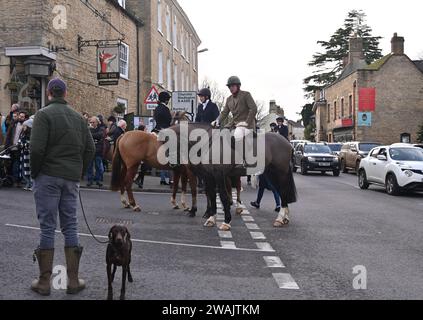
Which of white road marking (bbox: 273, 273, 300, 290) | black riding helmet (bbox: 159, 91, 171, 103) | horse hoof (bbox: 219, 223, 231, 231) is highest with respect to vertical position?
black riding helmet (bbox: 159, 91, 171, 103)

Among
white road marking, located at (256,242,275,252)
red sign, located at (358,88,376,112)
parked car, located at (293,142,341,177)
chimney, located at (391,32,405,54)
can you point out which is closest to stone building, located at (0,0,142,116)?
parked car, located at (293,142,341,177)

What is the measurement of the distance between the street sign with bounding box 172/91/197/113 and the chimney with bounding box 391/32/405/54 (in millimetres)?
31227

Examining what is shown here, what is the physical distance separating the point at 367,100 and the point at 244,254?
137 ft

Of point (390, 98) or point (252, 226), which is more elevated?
point (390, 98)

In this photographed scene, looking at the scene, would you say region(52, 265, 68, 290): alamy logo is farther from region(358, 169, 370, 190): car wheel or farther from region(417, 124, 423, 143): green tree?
region(417, 124, 423, 143): green tree

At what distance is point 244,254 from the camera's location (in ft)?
22.5

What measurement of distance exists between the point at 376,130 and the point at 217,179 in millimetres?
39865

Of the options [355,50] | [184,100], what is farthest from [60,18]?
[355,50]

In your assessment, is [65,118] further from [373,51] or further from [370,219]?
[373,51]

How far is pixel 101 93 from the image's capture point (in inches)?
946

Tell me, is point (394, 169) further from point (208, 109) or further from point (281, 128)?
point (208, 109)

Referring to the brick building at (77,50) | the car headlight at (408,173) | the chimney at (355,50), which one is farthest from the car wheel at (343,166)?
the chimney at (355,50)

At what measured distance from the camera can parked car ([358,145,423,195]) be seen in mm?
15844

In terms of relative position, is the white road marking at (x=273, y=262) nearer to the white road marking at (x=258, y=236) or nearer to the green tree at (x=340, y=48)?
the white road marking at (x=258, y=236)
